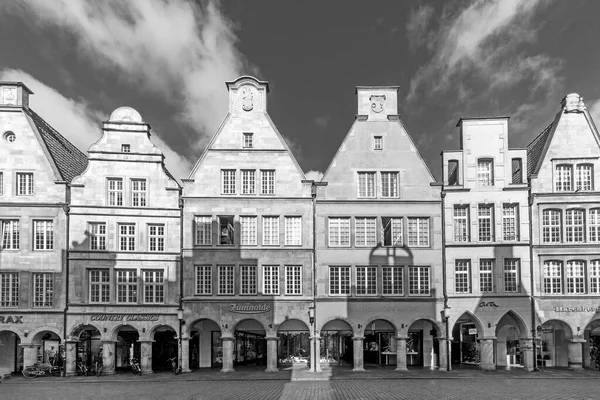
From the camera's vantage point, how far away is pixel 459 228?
39.9 m

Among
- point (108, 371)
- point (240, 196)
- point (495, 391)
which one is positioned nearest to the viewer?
point (495, 391)

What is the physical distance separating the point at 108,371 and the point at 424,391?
1979 cm

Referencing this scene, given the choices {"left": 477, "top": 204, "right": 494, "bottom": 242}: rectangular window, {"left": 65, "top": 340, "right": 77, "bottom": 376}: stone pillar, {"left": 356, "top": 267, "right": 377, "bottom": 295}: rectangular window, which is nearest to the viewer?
{"left": 65, "top": 340, "right": 77, "bottom": 376}: stone pillar

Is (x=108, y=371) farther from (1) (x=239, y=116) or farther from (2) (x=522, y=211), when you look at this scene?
(2) (x=522, y=211)

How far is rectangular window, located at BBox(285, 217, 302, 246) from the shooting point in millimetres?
39625

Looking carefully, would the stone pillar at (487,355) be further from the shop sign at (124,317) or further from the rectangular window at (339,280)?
the shop sign at (124,317)

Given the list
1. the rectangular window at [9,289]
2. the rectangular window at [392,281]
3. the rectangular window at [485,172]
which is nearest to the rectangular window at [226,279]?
the rectangular window at [392,281]

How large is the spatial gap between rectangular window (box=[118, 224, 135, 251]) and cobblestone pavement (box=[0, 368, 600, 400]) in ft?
25.9

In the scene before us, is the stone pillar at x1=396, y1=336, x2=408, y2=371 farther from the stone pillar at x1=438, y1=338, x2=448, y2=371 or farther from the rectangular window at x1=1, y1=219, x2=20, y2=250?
the rectangular window at x1=1, y1=219, x2=20, y2=250

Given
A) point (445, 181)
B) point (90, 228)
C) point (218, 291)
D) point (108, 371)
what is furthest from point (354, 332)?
point (90, 228)

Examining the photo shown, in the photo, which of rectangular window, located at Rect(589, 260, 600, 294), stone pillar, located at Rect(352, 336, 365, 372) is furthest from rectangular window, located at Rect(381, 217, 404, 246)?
rectangular window, located at Rect(589, 260, 600, 294)

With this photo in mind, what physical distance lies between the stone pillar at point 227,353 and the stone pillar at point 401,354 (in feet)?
33.8

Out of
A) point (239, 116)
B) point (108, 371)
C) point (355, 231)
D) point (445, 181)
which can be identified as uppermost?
point (239, 116)

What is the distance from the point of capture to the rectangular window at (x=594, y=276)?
3853 cm
